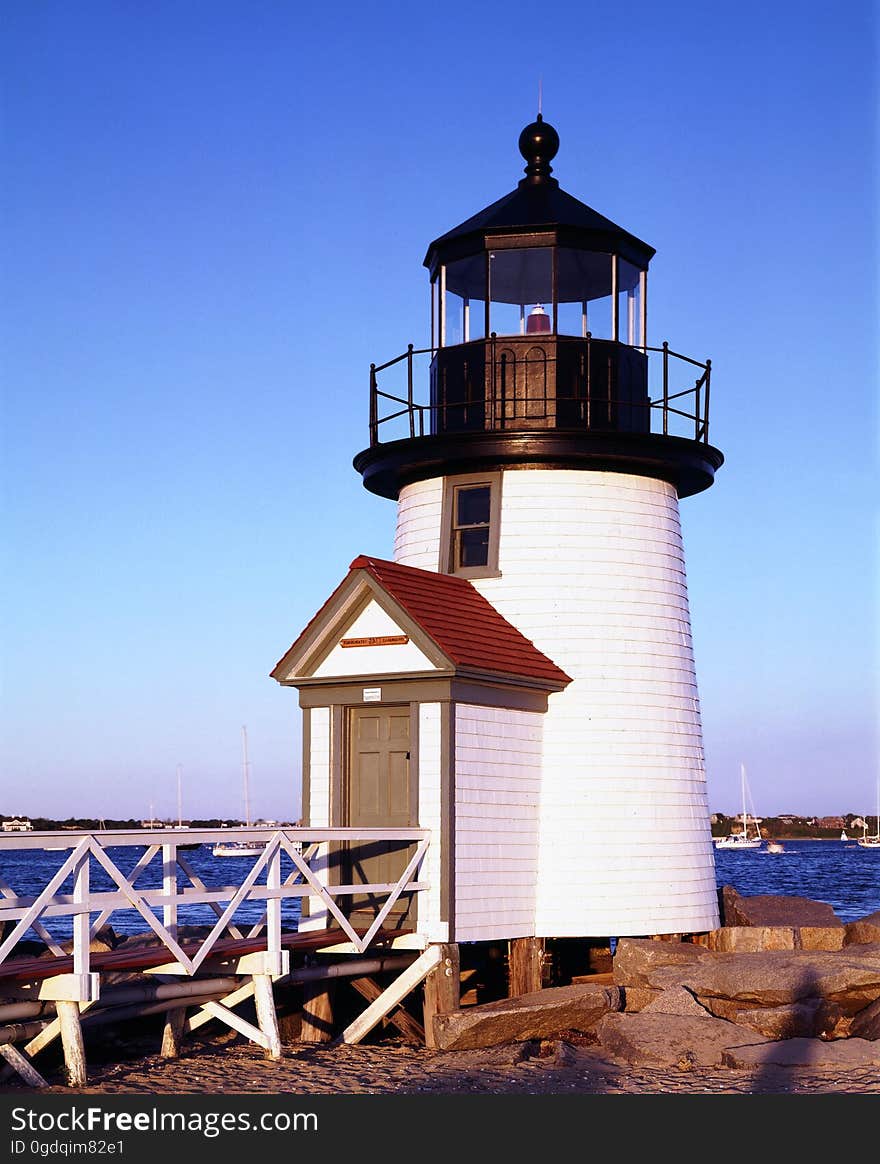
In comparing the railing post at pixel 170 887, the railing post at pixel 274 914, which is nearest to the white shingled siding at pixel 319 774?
the railing post at pixel 274 914

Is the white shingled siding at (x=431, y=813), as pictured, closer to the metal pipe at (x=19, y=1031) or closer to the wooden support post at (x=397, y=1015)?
the wooden support post at (x=397, y=1015)

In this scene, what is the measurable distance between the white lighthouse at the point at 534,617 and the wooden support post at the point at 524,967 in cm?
24

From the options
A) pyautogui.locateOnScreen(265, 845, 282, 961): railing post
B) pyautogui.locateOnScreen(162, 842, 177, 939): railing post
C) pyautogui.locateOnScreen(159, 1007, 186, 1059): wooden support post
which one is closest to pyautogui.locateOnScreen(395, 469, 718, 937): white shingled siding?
pyautogui.locateOnScreen(265, 845, 282, 961): railing post

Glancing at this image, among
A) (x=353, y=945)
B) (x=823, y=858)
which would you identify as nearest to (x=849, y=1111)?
(x=353, y=945)

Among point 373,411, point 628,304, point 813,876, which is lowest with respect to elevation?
point 813,876

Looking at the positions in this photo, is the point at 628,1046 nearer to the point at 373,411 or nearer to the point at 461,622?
the point at 461,622

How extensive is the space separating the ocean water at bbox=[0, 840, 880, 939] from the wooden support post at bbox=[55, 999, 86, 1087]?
13498 millimetres

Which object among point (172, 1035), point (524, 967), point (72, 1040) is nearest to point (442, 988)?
point (524, 967)

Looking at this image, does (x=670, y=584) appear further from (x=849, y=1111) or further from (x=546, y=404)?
(x=849, y=1111)

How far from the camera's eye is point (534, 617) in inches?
706

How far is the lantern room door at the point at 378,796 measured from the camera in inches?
667

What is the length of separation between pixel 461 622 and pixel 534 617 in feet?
4.04

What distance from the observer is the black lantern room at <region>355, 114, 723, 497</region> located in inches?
712

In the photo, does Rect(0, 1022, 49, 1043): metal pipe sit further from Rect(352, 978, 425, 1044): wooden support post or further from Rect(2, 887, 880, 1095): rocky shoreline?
Rect(352, 978, 425, 1044): wooden support post
